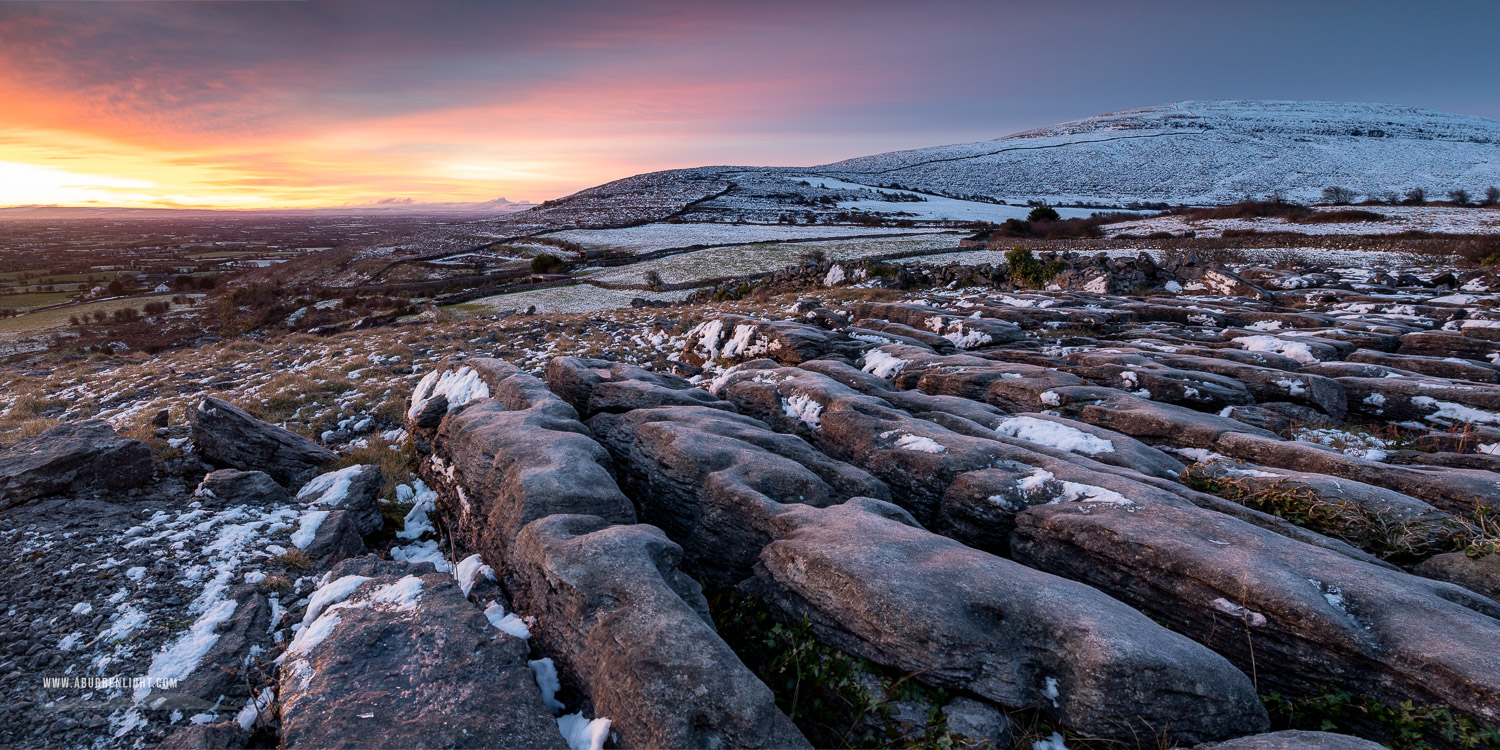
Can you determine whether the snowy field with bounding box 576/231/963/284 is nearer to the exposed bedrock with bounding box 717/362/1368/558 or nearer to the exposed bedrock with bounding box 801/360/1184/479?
the exposed bedrock with bounding box 801/360/1184/479

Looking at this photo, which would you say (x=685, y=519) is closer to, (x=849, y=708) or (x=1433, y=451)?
(x=849, y=708)

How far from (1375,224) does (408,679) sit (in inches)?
3658

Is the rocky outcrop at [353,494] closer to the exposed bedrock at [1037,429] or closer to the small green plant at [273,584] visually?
the small green plant at [273,584]

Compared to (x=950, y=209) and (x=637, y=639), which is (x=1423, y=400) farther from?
(x=950, y=209)

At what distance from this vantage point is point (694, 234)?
92562 mm

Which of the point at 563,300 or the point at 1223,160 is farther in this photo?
the point at 1223,160

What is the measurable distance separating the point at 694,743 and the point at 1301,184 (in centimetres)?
16957

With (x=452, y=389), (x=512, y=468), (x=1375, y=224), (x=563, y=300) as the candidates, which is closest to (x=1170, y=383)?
(x=512, y=468)

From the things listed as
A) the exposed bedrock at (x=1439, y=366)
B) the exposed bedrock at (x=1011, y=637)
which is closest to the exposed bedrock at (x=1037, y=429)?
the exposed bedrock at (x=1011, y=637)

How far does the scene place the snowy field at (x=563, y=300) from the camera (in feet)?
157

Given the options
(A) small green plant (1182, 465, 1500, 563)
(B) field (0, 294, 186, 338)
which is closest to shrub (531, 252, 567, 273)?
(B) field (0, 294, 186, 338)

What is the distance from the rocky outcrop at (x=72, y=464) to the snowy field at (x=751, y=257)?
157 ft

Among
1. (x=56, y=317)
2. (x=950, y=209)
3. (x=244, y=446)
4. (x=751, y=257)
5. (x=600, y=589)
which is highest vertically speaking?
(x=950, y=209)

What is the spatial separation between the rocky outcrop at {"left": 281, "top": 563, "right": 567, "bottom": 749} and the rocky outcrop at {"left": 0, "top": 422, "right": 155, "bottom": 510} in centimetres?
764
